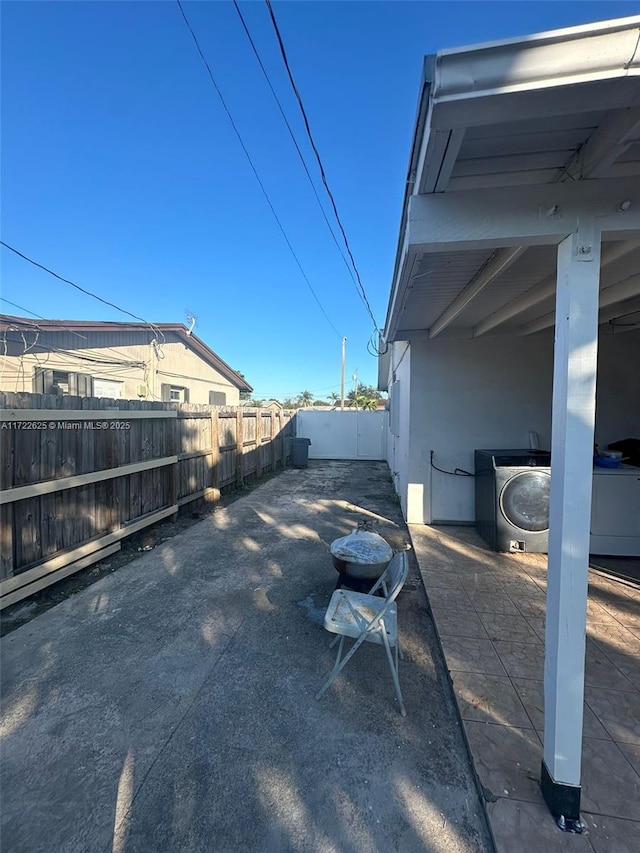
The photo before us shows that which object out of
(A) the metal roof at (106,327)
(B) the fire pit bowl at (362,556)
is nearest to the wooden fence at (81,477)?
(B) the fire pit bowl at (362,556)

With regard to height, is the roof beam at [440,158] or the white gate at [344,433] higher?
the roof beam at [440,158]

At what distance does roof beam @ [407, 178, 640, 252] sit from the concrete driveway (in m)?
2.32

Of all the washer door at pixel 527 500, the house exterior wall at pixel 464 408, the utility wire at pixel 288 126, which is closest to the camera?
the utility wire at pixel 288 126

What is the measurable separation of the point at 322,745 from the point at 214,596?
1708 mm

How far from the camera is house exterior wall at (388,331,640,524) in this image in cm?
441

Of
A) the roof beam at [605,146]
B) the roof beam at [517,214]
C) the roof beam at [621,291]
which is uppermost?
the roof beam at [621,291]

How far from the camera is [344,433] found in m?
12.9

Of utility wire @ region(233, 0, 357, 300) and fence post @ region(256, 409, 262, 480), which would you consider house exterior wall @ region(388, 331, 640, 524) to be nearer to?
utility wire @ region(233, 0, 357, 300)

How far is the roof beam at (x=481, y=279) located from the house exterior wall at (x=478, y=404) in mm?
915

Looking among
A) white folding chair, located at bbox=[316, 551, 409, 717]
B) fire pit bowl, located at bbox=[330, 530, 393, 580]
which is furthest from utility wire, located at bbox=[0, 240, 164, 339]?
white folding chair, located at bbox=[316, 551, 409, 717]

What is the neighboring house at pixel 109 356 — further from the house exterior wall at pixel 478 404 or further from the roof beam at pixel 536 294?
the roof beam at pixel 536 294

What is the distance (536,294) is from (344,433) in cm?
1019

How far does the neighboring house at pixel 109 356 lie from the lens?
786 cm

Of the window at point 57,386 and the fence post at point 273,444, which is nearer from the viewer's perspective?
the window at point 57,386
